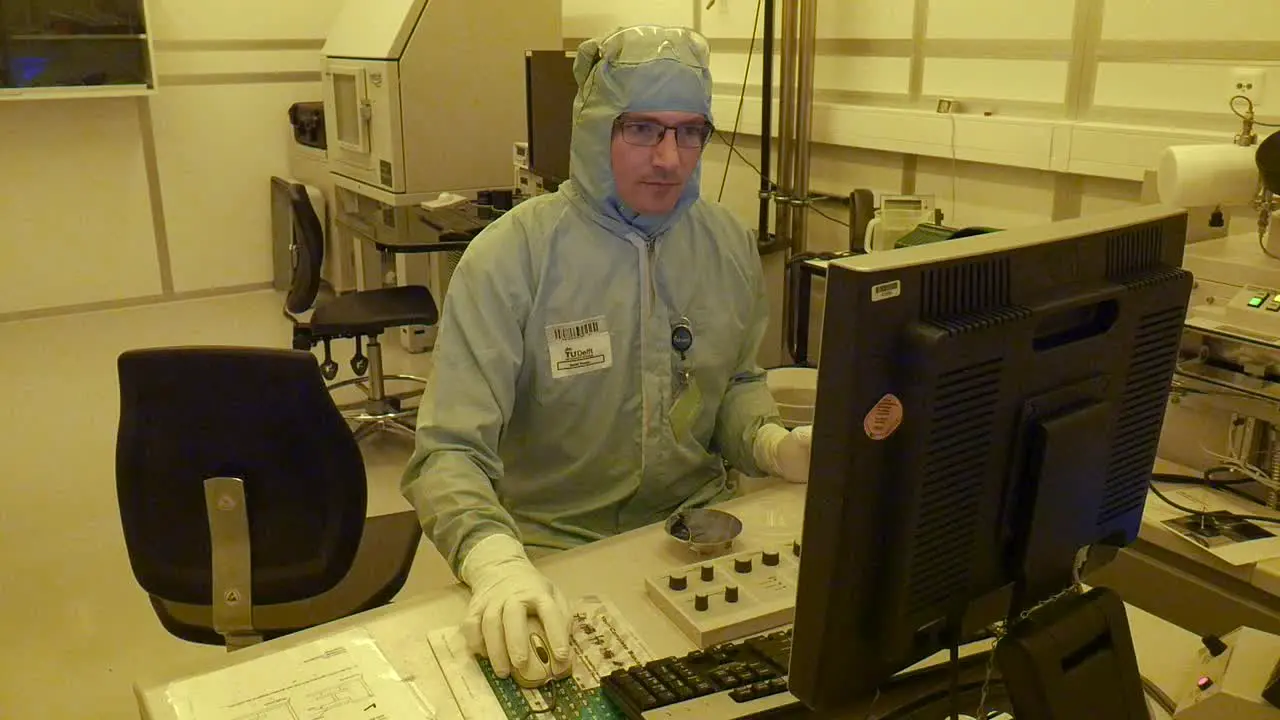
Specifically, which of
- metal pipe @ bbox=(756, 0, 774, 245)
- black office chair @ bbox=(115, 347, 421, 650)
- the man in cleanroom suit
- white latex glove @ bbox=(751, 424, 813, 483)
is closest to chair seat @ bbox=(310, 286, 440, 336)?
metal pipe @ bbox=(756, 0, 774, 245)

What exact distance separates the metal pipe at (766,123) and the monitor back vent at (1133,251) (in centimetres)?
220

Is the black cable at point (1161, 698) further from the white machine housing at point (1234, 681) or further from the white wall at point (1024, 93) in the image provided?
the white wall at point (1024, 93)

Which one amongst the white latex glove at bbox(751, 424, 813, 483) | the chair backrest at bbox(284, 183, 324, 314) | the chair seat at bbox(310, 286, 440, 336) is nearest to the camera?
the white latex glove at bbox(751, 424, 813, 483)

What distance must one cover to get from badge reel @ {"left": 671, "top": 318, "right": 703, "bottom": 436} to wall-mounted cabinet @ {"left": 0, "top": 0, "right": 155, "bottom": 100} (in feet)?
12.6

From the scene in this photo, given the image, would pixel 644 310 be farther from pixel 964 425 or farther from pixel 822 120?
pixel 822 120

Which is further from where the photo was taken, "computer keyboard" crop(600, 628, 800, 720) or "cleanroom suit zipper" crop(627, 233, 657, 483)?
"cleanroom suit zipper" crop(627, 233, 657, 483)

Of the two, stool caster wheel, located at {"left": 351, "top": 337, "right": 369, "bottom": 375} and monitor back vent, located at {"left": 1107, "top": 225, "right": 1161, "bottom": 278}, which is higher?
monitor back vent, located at {"left": 1107, "top": 225, "right": 1161, "bottom": 278}

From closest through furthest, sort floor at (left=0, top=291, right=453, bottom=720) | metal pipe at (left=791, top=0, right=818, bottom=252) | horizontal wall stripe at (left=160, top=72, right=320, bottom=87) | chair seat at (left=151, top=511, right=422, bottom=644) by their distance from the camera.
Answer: chair seat at (left=151, top=511, right=422, bottom=644) < floor at (left=0, top=291, right=453, bottom=720) < metal pipe at (left=791, top=0, right=818, bottom=252) < horizontal wall stripe at (left=160, top=72, right=320, bottom=87)

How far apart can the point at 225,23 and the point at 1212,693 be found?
5.01 meters

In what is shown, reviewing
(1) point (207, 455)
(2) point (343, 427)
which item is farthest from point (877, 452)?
(1) point (207, 455)

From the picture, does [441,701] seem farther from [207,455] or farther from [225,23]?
[225,23]

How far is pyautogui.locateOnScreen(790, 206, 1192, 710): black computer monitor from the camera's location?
68cm

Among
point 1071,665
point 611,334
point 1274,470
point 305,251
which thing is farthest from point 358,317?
point 1071,665

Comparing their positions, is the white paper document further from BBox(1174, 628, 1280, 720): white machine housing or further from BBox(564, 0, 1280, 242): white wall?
BBox(564, 0, 1280, 242): white wall
